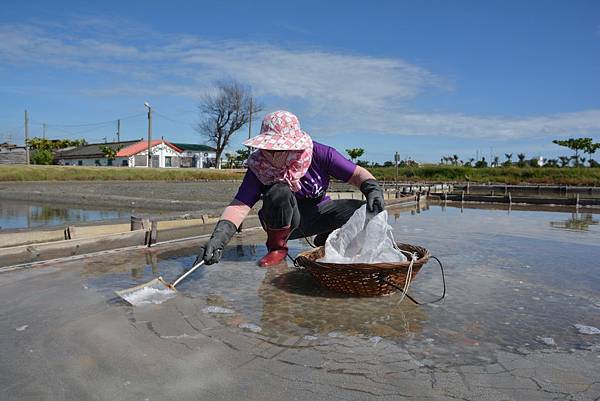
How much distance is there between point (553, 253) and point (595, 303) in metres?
2.06

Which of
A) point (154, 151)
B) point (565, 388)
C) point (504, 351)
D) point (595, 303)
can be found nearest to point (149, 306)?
point (504, 351)

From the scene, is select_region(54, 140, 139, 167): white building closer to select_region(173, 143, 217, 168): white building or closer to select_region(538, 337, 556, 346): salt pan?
select_region(173, 143, 217, 168): white building

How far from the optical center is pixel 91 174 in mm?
26172

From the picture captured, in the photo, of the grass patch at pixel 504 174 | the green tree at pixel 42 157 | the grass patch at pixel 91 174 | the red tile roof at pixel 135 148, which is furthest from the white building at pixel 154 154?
the grass patch at pixel 504 174

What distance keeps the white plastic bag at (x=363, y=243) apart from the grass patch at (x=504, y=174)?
109ft

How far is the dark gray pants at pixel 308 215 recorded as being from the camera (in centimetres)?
351

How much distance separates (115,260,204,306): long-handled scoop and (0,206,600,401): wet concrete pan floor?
62mm

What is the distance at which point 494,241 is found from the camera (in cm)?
567

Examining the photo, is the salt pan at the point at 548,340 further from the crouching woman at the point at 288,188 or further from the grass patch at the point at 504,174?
the grass patch at the point at 504,174

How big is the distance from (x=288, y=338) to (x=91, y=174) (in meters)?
26.7

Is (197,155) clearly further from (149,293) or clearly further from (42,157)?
(149,293)

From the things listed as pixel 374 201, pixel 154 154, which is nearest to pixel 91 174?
pixel 154 154

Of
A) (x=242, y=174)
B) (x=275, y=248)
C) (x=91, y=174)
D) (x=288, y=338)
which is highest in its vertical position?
(x=242, y=174)

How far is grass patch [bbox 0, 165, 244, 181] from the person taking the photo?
74.3ft
